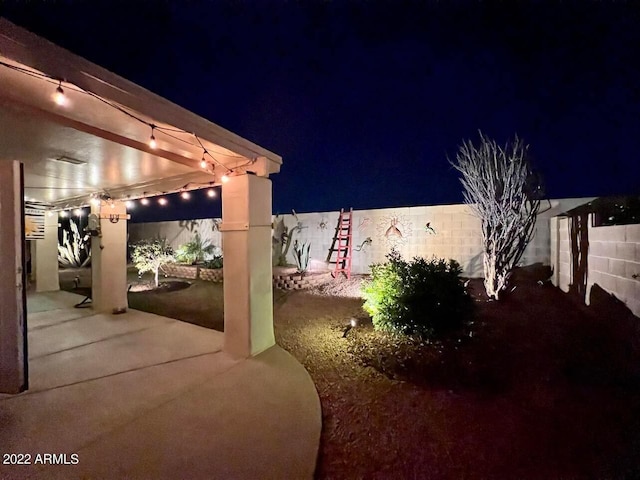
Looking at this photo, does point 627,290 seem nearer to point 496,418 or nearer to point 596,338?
point 596,338

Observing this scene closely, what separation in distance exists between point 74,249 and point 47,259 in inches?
248

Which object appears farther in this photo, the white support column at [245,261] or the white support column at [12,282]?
the white support column at [245,261]

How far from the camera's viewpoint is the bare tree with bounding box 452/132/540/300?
21.6 feet

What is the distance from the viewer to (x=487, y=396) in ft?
9.41

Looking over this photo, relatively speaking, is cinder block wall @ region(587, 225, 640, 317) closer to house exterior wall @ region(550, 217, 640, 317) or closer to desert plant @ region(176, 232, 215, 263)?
house exterior wall @ region(550, 217, 640, 317)

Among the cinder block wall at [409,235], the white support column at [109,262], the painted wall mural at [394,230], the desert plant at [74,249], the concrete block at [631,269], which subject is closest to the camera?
the concrete block at [631,269]

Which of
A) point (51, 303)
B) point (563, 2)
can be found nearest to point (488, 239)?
point (563, 2)

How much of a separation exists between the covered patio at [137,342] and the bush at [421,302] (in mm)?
1712

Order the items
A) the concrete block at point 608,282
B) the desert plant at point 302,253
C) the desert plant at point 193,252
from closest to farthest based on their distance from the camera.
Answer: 1. the concrete block at point 608,282
2. the desert plant at point 302,253
3. the desert plant at point 193,252

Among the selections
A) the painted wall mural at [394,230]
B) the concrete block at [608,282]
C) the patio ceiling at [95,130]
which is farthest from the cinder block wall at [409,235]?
the patio ceiling at [95,130]

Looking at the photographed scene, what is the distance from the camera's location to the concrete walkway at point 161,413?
200 cm

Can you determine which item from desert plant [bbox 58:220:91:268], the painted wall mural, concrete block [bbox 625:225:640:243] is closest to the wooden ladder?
the painted wall mural

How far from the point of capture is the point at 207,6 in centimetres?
612

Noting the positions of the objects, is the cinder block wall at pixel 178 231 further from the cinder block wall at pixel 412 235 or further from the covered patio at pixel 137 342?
the covered patio at pixel 137 342
